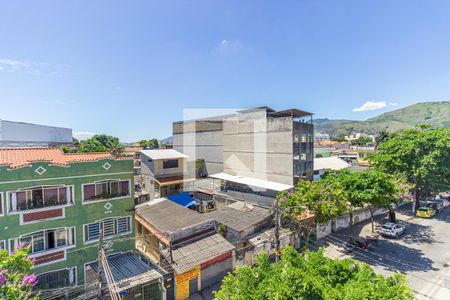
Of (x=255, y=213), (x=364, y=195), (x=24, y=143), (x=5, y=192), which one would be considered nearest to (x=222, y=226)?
(x=255, y=213)

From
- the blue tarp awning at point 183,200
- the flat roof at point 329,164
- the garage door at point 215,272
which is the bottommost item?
the garage door at point 215,272

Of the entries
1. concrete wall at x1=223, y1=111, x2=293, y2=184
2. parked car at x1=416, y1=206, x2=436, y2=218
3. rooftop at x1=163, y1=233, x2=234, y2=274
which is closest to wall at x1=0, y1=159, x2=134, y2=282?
rooftop at x1=163, y1=233, x2=234, y2=274

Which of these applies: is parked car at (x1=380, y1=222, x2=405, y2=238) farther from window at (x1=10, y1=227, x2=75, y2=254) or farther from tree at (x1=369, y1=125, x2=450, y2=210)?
window at (x1=10, y1=227, x2=75, y2=254)

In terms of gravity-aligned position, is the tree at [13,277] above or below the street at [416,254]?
above

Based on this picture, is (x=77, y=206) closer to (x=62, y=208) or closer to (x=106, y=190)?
(x=62, y=208)

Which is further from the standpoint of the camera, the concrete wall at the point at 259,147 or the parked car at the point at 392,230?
the concrete wall at the point at 259,147

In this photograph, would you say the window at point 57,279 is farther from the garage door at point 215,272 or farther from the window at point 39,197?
the garage door at point 215,272

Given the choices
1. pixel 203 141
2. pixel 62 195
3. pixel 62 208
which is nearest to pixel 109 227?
pixel 62 208

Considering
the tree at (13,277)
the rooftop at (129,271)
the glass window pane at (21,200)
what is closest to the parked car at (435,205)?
the rooftop at (129,271)
